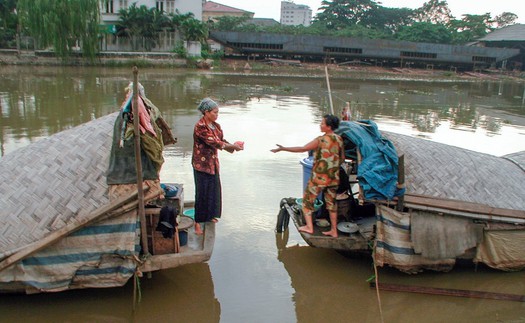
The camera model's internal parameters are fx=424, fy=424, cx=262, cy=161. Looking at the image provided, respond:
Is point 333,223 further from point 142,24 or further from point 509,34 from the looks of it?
point 509,34

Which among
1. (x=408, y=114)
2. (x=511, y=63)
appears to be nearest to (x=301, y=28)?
(x=511, y=63)

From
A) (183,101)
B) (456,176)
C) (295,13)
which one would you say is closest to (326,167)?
(456,176)

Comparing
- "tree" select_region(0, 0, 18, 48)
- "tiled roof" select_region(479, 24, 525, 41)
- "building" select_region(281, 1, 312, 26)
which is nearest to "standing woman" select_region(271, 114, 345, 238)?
"tree" select_region(0, 0, 18, 48)

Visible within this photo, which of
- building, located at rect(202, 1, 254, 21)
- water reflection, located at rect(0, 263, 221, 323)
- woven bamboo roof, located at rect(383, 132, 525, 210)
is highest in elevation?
building, located at rect(202, 1, 254, 21)

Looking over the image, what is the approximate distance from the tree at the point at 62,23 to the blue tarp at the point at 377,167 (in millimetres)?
24883

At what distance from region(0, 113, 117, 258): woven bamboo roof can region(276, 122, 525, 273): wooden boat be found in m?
2.08

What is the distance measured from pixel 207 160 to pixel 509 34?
47.0 metres

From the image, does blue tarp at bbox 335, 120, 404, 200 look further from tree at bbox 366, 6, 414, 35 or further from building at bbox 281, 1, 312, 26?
building at bbox 281, 1, 312, 26

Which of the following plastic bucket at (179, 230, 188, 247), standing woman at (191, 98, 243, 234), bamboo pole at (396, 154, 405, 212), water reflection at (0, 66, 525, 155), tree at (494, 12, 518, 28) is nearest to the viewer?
bamboo pole at (396, 154, 405, 212)

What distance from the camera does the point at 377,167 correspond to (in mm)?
3908

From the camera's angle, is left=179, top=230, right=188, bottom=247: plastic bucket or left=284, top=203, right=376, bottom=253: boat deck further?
left=284, top=203, right=376, bottom=253: boat deck

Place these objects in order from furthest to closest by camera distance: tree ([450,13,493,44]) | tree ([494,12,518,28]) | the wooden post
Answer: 1. tree ([494,12,518,28])
2. tree ([450,13,493,44])
3. the wooden post

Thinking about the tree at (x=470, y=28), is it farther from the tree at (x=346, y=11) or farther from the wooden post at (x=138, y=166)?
the wooden post at (x=138, y=166)

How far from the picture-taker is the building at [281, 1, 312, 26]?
133 meters
